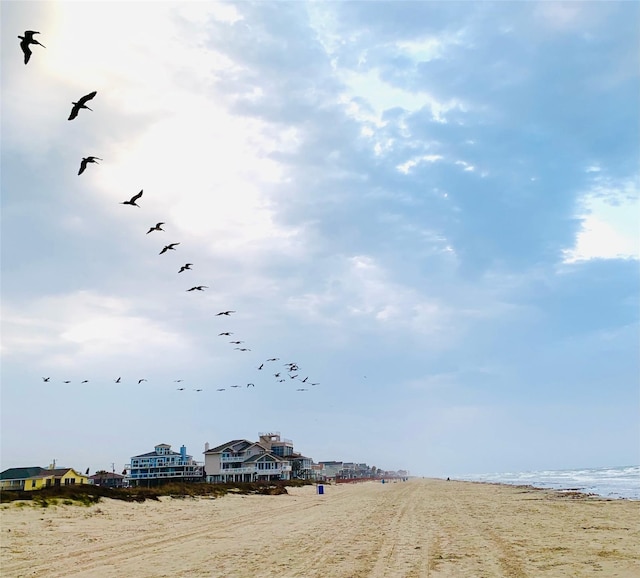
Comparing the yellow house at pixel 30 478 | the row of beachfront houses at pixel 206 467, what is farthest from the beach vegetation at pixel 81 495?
the row of beachfront houses at pixel 206 467

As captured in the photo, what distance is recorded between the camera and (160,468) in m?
96.4

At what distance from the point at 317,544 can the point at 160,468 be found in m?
86.4

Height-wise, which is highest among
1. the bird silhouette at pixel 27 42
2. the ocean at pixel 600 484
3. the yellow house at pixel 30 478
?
the bird silhouette at pixel 27 42

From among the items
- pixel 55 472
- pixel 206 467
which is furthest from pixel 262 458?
pixel 55 472

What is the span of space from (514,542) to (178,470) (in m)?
90.7

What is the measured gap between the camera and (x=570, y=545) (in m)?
17.6

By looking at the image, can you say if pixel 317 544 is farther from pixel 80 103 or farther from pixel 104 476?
pixel 104 476

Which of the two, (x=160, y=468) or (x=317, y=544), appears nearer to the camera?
(x=317, y=544)

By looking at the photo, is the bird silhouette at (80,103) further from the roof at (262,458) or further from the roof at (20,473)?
the roof at (262,458)

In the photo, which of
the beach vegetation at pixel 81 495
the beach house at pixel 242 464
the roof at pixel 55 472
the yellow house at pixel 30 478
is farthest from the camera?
the beach house at pixel 242 464

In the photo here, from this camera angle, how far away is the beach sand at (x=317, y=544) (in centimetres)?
1416

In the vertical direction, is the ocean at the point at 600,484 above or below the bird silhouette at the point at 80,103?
below

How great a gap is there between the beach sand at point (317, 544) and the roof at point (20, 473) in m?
52.9

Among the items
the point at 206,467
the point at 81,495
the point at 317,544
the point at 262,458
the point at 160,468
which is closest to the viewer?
the point at 317,544
